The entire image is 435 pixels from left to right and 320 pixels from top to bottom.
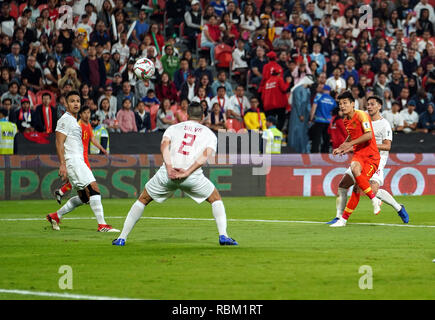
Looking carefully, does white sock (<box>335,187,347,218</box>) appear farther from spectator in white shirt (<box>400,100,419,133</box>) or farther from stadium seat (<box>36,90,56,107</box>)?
spectator in white shirt (<box>400,100,419,133</box>)

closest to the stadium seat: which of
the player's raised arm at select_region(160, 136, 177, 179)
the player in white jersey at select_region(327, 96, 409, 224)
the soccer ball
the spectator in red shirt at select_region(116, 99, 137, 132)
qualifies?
the spectator in red shirt at select_region(116, 99, 137, 132)

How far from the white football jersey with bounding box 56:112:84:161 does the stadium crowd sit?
7207 millimetres

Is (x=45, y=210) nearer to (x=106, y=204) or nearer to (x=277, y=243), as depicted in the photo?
(x=106, y=204)

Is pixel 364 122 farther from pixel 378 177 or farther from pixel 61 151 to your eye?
pixel 61 151

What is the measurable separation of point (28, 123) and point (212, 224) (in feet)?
26.6

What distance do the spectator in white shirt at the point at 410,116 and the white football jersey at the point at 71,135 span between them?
524 inches

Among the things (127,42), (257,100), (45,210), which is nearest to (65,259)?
(45,210)

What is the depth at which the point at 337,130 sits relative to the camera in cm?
2236

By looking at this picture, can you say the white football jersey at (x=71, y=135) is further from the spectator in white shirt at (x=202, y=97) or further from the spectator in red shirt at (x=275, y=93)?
the spectator in red shirt at (x=275, y=93)

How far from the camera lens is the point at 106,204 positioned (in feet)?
60.8

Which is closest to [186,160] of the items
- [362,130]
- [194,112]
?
[194,112]

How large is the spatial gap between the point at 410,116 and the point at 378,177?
10.4 meters

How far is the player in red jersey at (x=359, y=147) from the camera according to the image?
1295 cm

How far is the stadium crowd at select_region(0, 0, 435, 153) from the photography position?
2142 cm
